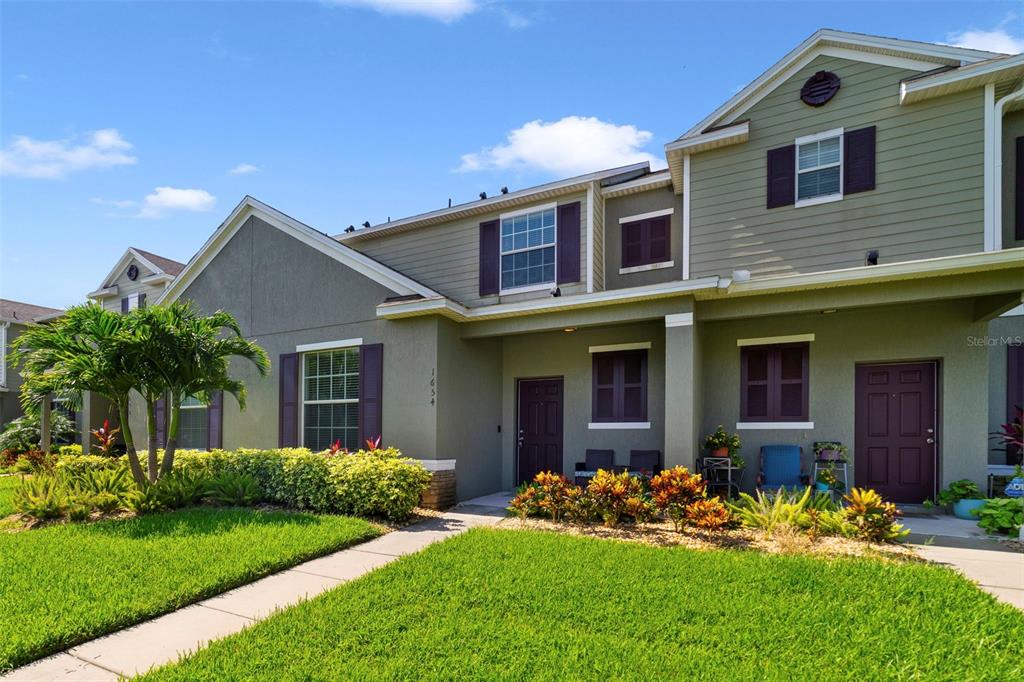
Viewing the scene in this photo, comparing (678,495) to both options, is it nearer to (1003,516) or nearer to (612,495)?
(612,495)

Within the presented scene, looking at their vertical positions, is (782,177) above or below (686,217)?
above

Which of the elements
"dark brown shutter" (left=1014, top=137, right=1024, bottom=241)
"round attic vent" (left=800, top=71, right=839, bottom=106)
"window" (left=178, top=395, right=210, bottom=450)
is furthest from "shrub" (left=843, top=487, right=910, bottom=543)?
"window" (left=178, top=395, right=210, bottom=450)

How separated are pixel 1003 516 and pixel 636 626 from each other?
18.7 ft

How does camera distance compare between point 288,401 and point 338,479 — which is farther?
point 288,401

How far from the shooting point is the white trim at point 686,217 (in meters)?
8.93

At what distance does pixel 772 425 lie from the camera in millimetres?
8773

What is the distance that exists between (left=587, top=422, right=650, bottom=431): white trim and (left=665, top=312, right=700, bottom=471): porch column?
1.71 m

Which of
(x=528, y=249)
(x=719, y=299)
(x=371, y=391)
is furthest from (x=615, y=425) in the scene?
(x=371, y=391)

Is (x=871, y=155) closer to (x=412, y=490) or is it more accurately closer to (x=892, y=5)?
(x=892, y=5)

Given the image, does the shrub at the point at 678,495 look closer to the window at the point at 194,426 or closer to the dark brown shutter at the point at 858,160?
the dark brown shutter at the point at 858,160

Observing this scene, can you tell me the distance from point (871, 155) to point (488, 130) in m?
6.30

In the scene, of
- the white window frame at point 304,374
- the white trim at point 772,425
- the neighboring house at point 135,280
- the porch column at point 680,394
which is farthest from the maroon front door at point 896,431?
the neighboring house at point 135,280

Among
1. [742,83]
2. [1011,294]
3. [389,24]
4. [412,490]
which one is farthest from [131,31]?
[1011,294]

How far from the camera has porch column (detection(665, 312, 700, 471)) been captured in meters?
7.61
